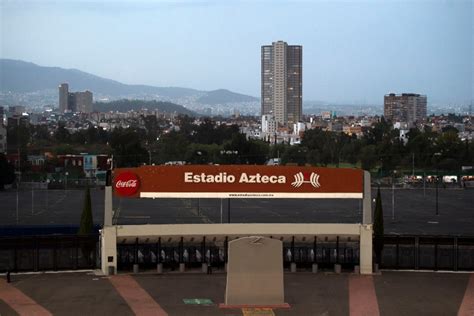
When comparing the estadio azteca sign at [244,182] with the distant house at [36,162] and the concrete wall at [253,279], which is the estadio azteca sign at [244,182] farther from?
the distant house at [36,162]

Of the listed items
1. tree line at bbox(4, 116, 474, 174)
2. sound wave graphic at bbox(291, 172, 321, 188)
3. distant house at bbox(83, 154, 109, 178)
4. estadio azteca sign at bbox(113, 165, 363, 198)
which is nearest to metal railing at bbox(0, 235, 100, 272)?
estadio azteca sign at bbox(113, 165, 363, 198)

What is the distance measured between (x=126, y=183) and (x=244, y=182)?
4468 millimetres

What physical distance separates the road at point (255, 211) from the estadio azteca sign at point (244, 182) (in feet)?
63.7

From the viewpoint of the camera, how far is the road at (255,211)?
55000 mm

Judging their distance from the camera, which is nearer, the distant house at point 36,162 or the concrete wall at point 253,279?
the concrete wall at point 253,279

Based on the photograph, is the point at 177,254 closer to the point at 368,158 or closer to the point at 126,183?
the point at 126,183

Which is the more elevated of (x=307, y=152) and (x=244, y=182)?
(x=244, y=182)

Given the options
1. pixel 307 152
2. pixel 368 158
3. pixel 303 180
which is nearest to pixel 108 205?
pixel 303 180

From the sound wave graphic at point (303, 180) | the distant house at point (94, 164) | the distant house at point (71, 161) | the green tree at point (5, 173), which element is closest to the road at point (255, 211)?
the green tree at point (5, 173)

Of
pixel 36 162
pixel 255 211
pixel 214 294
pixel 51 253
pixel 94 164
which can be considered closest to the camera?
pixel 214 294

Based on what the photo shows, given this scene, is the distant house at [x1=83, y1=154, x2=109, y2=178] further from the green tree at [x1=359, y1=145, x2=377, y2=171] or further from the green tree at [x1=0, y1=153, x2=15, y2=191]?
the green tree at [x1=359, y1=145, x2=377, y2=171]

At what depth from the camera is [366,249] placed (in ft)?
99.5

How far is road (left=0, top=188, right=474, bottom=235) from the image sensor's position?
5500 cm

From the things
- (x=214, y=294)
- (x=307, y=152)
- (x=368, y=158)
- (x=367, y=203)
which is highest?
(x=367, y=203)
